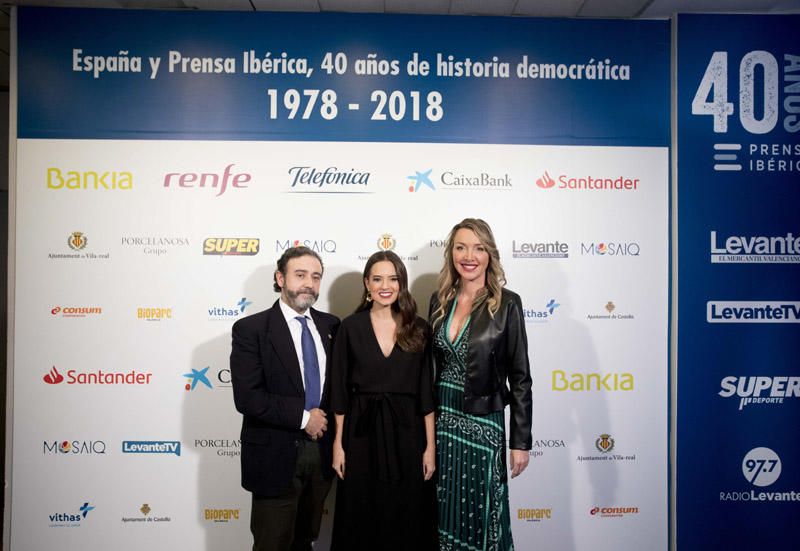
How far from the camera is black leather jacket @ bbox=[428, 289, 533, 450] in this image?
2.18 metres

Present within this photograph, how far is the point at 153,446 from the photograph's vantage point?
2.91 metres

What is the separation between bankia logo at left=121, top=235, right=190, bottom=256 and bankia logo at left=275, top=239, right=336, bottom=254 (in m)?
0.59

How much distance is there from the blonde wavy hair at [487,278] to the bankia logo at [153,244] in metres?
1.62

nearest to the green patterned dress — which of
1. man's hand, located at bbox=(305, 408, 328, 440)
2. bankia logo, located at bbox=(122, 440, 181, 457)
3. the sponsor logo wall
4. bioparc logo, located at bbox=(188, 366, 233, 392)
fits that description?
man's hand, located at bbox=(305, 408, 328, 440)

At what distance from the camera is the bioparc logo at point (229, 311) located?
2934 mm

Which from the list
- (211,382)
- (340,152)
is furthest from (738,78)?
(211,382)

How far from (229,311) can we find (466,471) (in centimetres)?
165

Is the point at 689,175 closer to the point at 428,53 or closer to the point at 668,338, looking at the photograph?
the point at 668,338

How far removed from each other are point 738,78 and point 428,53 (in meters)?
1.89

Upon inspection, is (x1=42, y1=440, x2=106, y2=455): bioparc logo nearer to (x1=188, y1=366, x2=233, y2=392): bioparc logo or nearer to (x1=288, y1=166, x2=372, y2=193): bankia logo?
(x1=188, y1=366, x2=233, y2=392): bioparc logo

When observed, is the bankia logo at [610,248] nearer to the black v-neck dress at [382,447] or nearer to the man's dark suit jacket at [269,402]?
the black v-neck dress at [382,447]

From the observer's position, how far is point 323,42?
2.95 meters

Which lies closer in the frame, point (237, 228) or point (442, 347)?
point (442, 347)

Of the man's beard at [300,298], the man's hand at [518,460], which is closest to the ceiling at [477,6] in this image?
the man's beard at [300,298]
